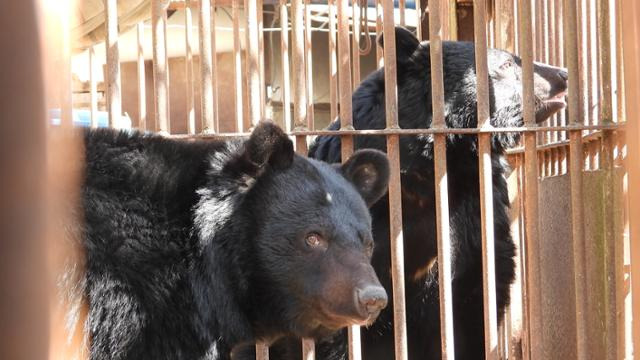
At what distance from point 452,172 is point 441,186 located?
1040mm

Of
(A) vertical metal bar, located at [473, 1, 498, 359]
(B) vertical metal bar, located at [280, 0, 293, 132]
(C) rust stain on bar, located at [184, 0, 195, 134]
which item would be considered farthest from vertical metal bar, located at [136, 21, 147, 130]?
(A) vertical metal bar, located at [473, 1, 498, 359]

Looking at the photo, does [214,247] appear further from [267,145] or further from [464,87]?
[464,87]

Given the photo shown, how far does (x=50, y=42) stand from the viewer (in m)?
0.96

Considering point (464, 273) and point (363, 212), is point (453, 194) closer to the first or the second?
point (464, 273)

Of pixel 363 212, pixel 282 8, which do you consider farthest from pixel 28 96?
pixel 282 8

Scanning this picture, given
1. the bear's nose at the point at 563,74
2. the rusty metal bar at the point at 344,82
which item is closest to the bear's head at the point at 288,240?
the rusty metal bar at the point at 344,82

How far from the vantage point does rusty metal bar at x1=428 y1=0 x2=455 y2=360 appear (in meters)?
4.68

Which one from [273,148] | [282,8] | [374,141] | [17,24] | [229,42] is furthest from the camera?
[229,42]

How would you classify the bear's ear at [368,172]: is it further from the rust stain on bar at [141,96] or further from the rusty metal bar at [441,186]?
the rust stain on bar at [141,96]

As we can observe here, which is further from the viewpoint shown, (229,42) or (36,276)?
(229,42)

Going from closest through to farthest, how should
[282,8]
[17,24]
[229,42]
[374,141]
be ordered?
[17,24] < [374,141] < [282,8] < [229,42]

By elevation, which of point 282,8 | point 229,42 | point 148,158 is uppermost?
point 229,42

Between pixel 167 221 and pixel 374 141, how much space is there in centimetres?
230

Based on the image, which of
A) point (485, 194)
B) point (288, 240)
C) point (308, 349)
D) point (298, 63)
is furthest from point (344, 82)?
point (308, 349)
